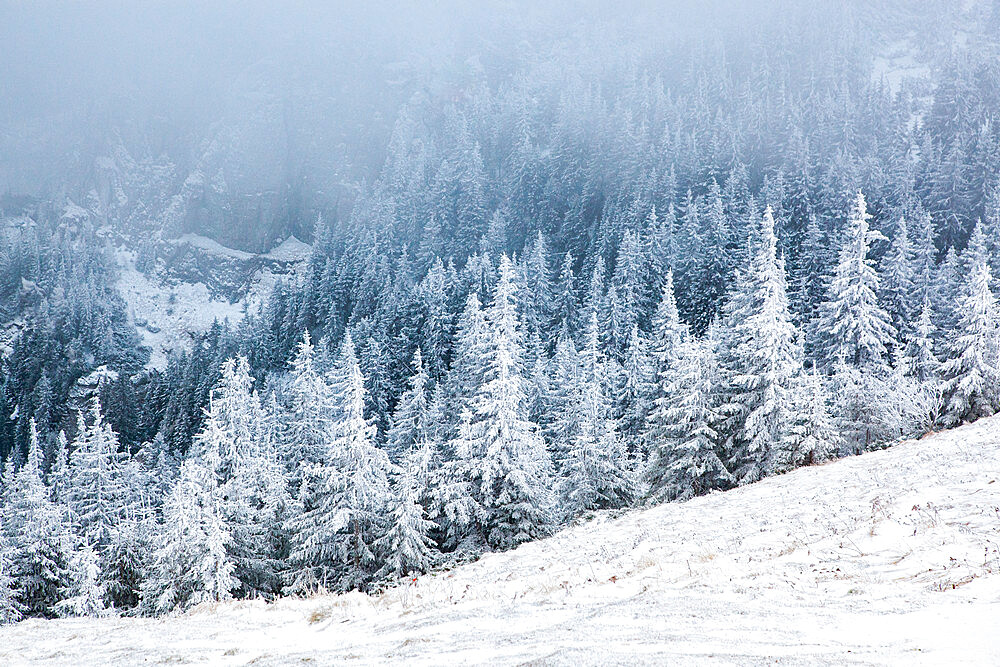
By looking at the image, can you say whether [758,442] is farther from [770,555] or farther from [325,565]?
[325,565]

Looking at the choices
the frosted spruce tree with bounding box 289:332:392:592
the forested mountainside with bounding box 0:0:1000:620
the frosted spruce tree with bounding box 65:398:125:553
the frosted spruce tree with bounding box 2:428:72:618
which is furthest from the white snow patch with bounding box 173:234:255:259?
the frosted spruce tree with bounding box 289:332:392:592

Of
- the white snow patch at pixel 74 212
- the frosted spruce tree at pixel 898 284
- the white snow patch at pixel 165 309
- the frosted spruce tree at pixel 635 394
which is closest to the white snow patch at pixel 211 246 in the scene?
the white snow patch at pixel 165 309

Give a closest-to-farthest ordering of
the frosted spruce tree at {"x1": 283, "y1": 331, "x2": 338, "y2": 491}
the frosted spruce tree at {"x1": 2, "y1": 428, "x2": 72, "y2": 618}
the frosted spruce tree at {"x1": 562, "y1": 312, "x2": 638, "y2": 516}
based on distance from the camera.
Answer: the frosted spruce tree at {"x1": 562, "y1": 312, "x2": 638, "y2": 516} → the frosted spruce tree at {"x1": 2, "y1": 428, "x2": 72, "y2": 618} → the frosted spruce tree at {"x1": 283, "y1": 331, "x2": 338, "y2": 491}

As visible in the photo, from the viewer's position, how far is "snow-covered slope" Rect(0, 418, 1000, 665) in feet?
20.4

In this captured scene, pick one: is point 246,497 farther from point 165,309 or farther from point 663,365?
point 165,309

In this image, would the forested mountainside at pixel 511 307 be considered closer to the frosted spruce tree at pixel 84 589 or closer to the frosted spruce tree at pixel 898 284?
the frosted spruce tree at pixel 84 589

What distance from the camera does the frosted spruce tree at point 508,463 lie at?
→ 2875 cm

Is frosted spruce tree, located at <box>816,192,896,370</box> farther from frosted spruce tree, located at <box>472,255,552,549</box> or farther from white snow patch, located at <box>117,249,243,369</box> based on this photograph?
white snow patch, located at <box>117,249,243,369</box>

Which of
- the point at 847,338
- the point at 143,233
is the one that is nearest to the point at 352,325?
the point at 847,338

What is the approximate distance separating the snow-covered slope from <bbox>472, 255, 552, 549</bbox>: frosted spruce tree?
13324 millimetres

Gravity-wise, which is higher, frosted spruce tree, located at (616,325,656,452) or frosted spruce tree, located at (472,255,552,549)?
frosted spruce tree, located at (472,255,552,549)

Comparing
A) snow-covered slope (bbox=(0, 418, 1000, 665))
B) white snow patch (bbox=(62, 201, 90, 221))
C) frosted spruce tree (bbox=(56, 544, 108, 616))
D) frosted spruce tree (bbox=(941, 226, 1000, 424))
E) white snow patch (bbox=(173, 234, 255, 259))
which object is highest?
snow-covered slope (bbox=(0, 418, 1000, 665))

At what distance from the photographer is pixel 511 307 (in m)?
32.8

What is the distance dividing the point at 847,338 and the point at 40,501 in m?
44.9
